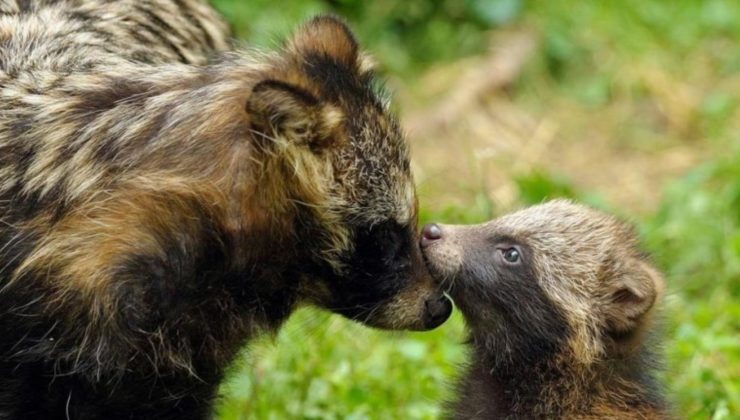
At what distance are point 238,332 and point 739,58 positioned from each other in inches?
289

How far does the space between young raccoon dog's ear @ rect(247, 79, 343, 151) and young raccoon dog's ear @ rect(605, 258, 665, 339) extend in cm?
148

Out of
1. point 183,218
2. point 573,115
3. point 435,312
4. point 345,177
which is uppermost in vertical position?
point 345,177

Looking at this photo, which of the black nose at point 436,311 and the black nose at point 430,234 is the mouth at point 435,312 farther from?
the black nose at point 430,234

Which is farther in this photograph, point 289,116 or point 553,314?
point 553,314

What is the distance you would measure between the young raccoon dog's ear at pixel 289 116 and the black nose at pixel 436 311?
883 mm

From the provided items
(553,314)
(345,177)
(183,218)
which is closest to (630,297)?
(553,314)

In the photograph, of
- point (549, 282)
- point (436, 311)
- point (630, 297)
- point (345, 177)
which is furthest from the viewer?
point (549, 282)

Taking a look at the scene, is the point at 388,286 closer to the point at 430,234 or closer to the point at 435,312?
the point at 435,312

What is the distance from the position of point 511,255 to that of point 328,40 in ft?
4.14

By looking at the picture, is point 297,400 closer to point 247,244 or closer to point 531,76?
point 247,244

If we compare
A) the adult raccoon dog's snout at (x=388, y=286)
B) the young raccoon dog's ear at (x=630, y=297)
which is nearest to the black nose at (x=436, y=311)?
the adult raccoon dog's snout at (x=388, y=286)

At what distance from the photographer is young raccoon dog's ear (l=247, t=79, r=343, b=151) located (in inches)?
188

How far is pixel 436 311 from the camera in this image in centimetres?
552

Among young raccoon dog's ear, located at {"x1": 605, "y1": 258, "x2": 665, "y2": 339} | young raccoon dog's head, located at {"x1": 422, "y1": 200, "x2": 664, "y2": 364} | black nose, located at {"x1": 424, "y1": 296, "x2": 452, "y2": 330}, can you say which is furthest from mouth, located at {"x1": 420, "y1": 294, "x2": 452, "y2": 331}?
young raccoon dog's ear, located at {"x1": 605, "y1": 258, "x2": 665, "y2": 339}
